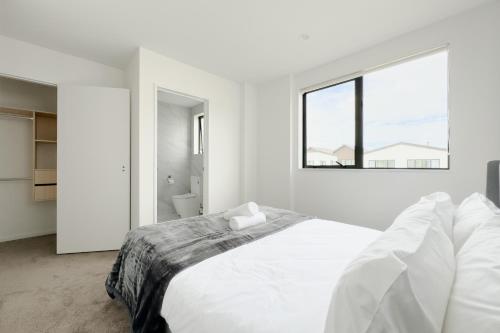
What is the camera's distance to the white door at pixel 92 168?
8.64ft

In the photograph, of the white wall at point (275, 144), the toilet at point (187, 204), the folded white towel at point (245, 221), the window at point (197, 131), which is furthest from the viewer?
the window at point (197, 131)

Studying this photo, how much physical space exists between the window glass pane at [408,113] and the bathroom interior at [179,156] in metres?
3.10

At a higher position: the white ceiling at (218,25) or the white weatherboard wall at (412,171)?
the white ceiling at (218,25)

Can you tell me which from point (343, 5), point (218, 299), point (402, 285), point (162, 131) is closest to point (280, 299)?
point (218, 299)

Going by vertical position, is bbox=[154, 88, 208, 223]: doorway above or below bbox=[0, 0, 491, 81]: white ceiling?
below

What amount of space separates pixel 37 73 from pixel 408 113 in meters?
Answer: 4.40

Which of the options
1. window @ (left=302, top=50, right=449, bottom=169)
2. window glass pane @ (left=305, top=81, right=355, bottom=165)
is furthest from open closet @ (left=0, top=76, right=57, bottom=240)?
window @ (left=302, top=50, right=449, bottom=169)

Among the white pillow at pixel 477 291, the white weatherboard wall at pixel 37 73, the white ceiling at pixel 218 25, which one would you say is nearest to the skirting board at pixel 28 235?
the white weatherboard wall at pixel 37 73

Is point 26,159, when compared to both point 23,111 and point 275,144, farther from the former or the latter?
point 275,144

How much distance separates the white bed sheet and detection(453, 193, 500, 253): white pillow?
1.50 feet

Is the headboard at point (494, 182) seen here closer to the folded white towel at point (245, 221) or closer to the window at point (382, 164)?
the window at point (382, 164)

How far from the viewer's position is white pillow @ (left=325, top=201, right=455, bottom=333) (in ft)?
1.49

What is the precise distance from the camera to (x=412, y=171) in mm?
2359

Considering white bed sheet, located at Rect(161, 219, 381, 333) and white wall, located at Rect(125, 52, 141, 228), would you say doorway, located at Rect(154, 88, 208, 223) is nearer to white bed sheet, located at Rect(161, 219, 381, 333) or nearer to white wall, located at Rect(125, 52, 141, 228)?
white wall, located at Rect(125, 52, 141, 228)
